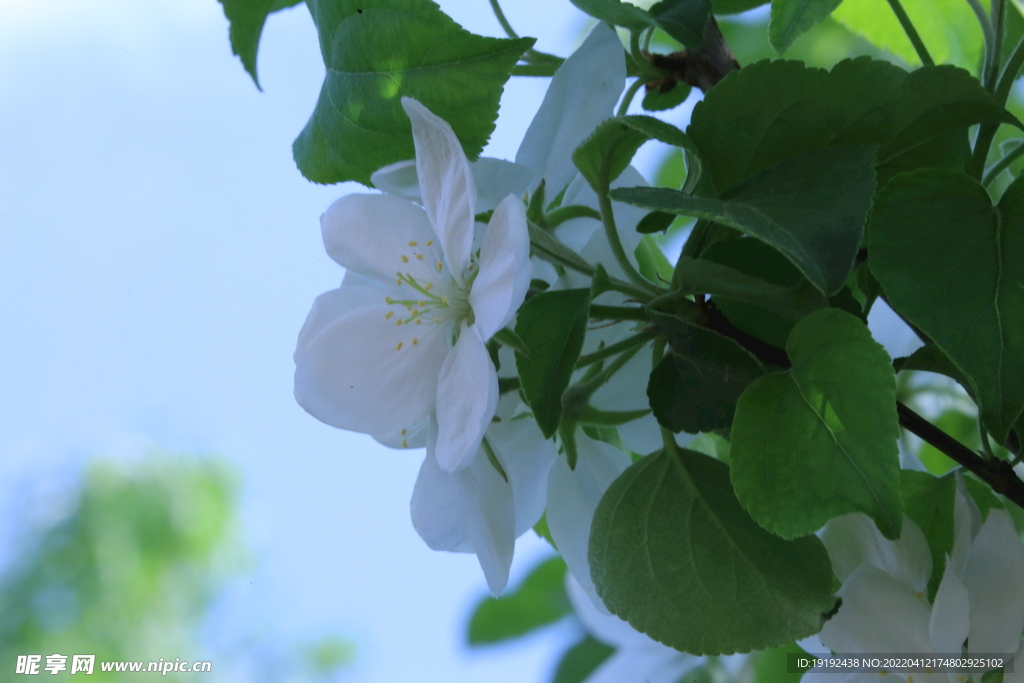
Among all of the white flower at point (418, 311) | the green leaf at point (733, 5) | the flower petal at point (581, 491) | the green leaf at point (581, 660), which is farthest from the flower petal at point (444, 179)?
the green leaf at point (581, 660)

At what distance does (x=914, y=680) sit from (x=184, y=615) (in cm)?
341

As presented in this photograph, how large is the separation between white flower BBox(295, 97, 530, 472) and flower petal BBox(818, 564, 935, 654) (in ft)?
0.50

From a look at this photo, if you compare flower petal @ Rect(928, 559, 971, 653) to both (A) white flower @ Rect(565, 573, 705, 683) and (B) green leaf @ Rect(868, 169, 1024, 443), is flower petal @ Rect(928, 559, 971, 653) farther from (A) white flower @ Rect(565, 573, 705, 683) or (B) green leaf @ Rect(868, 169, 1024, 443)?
(A) white flower @ Rect(565, 573, 705, 683)

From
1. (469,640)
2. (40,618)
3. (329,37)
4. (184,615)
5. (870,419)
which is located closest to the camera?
(870,419)

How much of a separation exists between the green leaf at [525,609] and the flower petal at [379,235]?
0.47m

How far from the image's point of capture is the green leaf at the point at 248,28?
46 cm

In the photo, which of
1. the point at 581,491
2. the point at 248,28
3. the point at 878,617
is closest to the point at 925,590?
the point at 878,617

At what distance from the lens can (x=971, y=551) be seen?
30 centimetres

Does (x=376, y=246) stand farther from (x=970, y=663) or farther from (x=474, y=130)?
(x=970, y=663)

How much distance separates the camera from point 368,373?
296 millimetres

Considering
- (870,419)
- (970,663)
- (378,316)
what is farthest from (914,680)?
(378,316)

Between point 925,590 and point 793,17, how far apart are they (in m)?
0.21

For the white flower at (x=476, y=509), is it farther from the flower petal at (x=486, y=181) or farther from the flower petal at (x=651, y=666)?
the flower petal at (x=651, y=666)

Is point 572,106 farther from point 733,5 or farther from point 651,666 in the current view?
point 651,666
